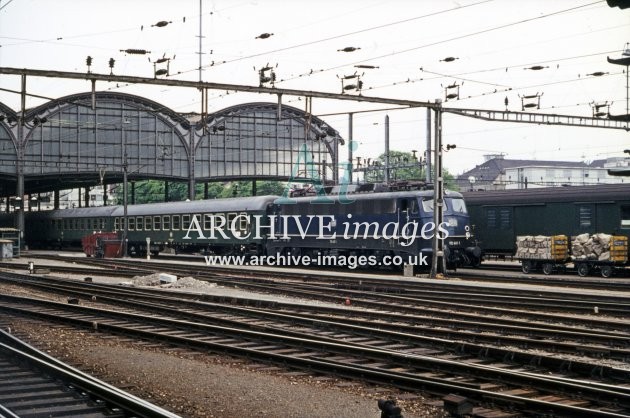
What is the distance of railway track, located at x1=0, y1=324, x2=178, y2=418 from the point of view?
7.91 meters

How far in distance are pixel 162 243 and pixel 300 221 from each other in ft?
46.7

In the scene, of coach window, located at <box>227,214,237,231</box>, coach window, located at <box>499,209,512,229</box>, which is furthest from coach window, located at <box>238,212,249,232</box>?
coach window, located at <box>499,209,512,229</box>

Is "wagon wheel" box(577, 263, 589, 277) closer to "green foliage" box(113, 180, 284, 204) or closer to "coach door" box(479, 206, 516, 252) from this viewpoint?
"coach door" box(479, 206, 516, 252)

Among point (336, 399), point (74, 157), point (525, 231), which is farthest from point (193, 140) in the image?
point (336, 399)

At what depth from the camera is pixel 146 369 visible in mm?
10852

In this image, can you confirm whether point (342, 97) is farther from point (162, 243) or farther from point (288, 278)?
point (162, 243)

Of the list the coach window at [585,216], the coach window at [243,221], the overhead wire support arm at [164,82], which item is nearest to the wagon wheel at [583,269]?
the coach window at [585,216]

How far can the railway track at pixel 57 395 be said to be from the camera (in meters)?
7.91

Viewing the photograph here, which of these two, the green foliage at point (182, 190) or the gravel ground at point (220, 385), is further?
the green foliage at point (182, 190)

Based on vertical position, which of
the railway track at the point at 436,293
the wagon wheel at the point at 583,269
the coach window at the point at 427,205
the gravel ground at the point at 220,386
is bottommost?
the gravel ground at the point at 220,386

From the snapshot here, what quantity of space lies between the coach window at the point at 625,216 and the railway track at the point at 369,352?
1700cm

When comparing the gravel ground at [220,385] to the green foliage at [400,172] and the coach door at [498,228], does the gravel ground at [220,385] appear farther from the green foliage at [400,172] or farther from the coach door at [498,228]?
the green foliage at [400,172]

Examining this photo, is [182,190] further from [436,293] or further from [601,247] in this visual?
[436,293]

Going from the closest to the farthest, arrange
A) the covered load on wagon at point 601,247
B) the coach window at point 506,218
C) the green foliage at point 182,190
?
the covered load on wagon at point 601,247 → the coach window at point 506,218 → the green foliage at point 182,190
